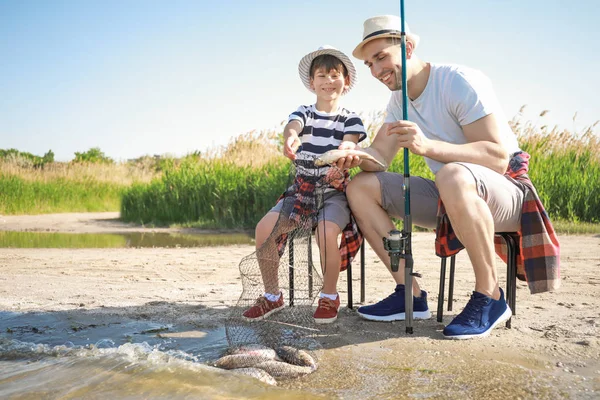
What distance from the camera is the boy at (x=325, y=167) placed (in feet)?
11.4

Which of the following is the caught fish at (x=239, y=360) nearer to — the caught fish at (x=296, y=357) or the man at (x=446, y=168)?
the caught fish at (x=296, y=357)

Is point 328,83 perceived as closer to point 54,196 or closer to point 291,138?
point 291,138

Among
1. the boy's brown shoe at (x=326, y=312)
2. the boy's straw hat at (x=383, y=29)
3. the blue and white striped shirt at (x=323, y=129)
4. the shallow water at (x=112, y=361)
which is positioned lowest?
the shallow water at (x=112, y=361)

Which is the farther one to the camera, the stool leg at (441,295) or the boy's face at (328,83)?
the boy's face at (328,83)

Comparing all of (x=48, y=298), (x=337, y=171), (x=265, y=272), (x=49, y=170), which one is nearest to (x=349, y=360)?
(x=265, y=272)

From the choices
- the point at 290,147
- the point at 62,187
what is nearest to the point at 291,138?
the point at 290,147

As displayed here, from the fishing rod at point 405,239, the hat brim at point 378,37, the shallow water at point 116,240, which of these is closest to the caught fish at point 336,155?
the fishing rod at point 405,239

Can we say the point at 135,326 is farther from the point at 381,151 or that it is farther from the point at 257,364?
the point at 381,151

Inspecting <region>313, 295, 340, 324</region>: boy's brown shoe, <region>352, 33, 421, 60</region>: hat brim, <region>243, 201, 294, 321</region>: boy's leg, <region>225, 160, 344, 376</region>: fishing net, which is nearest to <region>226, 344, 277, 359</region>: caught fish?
<region>225, 160, 344, 376</region>: fishing net

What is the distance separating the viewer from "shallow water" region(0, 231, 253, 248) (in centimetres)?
871

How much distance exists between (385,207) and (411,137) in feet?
1.94

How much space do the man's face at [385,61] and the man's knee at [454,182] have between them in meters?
0.65

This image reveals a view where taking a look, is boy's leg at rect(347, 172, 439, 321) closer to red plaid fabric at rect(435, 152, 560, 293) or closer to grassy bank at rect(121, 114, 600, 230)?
red plaid fabric at rect(435, 152, 560, 293)

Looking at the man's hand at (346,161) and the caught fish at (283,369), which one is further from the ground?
the man's hand at (346,161)
